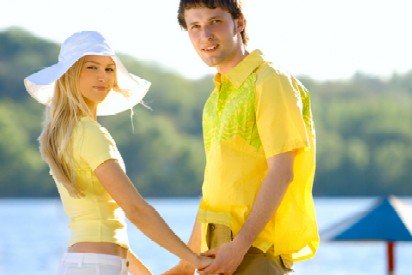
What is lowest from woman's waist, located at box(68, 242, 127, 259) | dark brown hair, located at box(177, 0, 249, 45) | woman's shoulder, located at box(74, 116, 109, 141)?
woman's waist, located at box(68, 242, 127, 259)

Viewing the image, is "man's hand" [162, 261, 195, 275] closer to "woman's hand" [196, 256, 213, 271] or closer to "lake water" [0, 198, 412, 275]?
"woman's hand" [196, 256, 213, 271]

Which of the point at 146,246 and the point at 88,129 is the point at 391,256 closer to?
the point at 88,129

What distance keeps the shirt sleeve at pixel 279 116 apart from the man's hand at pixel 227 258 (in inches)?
9.4

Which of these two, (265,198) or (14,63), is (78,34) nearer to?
(265,198)

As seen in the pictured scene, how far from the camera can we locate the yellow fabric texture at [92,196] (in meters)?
3.20

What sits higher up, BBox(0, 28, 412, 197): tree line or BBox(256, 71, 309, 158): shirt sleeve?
BBox(256, 71, 309, 158): shirt sleeve

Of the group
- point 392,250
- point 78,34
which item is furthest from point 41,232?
point 78,34

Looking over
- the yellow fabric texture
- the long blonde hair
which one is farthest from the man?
the long blonde hair

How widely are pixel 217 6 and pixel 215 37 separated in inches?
3.4

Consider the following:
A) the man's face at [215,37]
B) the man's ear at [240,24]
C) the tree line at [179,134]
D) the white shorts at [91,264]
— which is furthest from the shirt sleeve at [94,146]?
the tree line at [179,134]

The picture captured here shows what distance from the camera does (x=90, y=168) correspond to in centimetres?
322

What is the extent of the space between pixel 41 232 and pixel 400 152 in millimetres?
16203

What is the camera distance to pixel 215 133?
10.3 ft

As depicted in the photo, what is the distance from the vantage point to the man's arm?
2.98 metres
